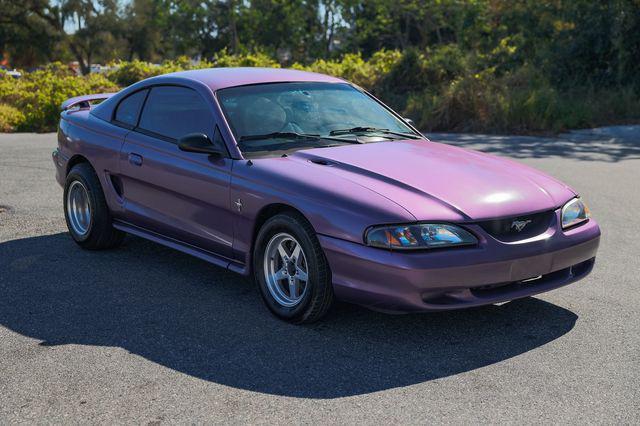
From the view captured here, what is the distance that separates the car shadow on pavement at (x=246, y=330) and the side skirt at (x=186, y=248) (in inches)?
9.8

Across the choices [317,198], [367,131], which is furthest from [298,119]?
[317,198]

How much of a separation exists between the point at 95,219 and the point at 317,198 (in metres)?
2.66

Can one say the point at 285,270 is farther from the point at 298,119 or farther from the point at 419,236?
the point at 298,119

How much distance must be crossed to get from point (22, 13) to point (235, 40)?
23204mm

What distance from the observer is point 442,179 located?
16.9 ft

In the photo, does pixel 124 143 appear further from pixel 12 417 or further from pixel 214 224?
pixel 12 417

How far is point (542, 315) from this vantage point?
5.39m

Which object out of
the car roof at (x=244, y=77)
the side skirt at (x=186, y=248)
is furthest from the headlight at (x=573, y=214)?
the car roof at (x=244, y=77)

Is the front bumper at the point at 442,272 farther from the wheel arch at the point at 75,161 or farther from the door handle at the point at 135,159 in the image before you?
the wheel arch at the point at 75,161

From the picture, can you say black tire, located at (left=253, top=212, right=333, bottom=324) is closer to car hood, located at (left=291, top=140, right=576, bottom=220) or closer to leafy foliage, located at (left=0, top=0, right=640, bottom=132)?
car hood, located at (left=291, top=140, right=576, bottom=220)

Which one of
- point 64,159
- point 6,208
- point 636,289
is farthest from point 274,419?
point 6,208

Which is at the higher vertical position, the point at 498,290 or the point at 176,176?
the point at 176,176

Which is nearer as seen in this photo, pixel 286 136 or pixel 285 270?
pixel 285 270

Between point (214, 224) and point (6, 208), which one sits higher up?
point (214, 224)
